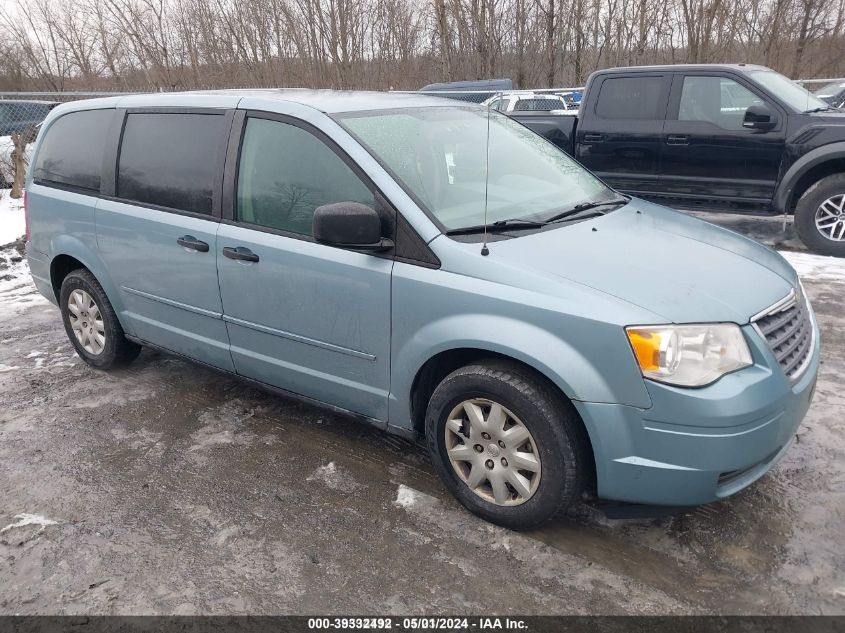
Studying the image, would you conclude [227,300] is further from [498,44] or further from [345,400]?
[498,44]

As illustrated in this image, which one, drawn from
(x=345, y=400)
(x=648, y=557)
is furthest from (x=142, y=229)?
(x=648, y=557)

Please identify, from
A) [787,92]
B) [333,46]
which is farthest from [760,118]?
[333,46]

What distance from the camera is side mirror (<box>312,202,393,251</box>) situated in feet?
9.21

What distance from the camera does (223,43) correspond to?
25.0 m

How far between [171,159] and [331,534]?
2274 mm

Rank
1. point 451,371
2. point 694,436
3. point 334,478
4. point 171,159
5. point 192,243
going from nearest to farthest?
point 694,436
point 451,371
point 334,478
point 192,243
point 171,159

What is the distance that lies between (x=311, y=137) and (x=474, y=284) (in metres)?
1.17

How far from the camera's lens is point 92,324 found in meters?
4.58

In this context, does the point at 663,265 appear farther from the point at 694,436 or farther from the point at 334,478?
the point at 334,478

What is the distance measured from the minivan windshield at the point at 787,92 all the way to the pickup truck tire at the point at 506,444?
606 cm

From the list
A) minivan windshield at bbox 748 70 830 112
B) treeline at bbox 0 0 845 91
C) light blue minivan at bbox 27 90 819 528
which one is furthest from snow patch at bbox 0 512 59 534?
treeline at bbox 0 0 845 91

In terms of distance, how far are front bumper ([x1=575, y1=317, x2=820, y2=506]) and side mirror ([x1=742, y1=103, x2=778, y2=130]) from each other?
5242mm

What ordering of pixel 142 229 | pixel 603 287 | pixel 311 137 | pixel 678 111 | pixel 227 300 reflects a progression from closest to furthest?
1. pixel 603 287
2. pixel 311 137
3. pixel 227 300
4. pixel 142 229
5. pixel 678 111

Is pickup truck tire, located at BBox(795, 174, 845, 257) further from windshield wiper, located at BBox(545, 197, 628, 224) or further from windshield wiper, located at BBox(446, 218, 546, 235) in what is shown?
windshield wiper, located at BBox(446, 218, 546, 235)
